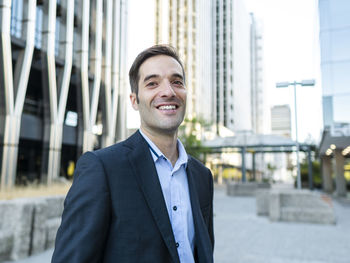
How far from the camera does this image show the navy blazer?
1369mm

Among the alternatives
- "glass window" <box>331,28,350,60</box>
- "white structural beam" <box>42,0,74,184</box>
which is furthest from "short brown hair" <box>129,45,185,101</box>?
"glass window" <box>331,28,350,60</box>

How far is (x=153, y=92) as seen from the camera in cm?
179

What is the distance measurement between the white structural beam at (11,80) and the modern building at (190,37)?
47.6 meters

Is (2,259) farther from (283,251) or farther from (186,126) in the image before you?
(186,126)

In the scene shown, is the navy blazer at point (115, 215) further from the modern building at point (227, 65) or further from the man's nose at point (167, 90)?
the modern building at point (227, 65)

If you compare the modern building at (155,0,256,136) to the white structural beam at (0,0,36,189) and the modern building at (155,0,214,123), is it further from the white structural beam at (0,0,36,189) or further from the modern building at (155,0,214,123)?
the white structural beam at (0,0,36,189)

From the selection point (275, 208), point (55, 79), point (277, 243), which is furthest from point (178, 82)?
Result: point (55, 79)

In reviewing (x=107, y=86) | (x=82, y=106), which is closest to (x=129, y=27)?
(x=107, y=86)

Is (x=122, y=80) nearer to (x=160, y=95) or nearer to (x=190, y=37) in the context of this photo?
(x=160, y=95)

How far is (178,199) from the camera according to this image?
171 centimetres

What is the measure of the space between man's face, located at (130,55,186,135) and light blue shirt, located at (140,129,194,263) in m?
0.13

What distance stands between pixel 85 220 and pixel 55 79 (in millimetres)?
20612

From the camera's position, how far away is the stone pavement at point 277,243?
6.78m

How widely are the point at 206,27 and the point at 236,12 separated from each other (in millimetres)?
19490
